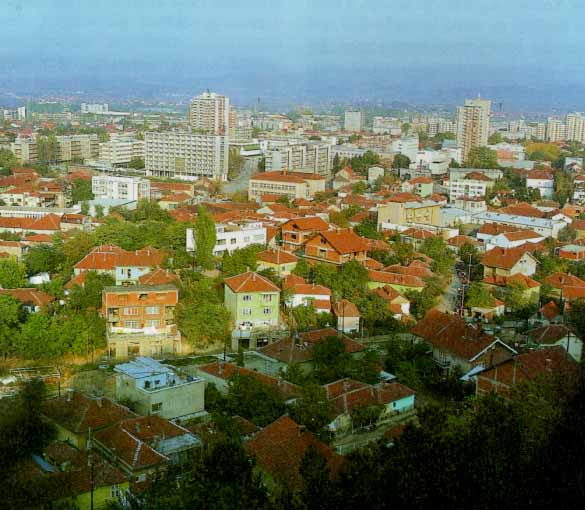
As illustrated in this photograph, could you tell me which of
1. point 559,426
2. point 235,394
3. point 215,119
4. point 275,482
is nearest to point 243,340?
point 235,394

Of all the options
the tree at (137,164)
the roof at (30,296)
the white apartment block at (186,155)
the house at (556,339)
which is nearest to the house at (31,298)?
the roof at (30,296)

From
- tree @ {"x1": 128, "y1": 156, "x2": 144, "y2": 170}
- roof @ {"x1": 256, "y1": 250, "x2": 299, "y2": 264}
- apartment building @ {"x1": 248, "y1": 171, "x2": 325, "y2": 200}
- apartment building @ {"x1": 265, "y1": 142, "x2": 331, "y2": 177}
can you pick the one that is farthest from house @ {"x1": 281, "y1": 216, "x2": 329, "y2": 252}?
tree @ {"x1": 128, "y1": 156, "x2": 144, "y2": 170}

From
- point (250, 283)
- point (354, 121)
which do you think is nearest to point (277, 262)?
point (250, 283)

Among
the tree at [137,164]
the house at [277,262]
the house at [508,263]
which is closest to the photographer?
the house at [277,262]

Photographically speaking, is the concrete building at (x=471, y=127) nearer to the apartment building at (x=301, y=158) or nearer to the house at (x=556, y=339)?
the apartment building at (x=301, y=158)

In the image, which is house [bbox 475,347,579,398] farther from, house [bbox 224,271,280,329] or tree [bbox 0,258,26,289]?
tree [bbox 0,258,26,289]

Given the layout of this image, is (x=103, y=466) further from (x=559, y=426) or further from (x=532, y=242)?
(x=532, y=242)

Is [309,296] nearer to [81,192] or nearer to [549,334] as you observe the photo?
[549,334]
